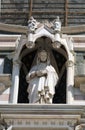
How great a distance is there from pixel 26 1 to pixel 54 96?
2.77 metres

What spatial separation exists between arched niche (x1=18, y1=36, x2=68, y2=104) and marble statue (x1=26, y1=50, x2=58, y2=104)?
210 mm

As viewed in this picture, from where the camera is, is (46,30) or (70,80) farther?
(46,30)

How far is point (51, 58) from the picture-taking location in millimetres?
13609

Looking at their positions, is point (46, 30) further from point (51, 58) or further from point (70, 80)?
point (70, 80)

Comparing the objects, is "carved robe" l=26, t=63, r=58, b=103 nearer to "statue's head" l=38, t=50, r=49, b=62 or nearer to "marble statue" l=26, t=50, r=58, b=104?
"marble statue" l=26, t=50, r=58, b=104

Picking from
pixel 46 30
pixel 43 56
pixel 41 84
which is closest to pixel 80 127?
pixel 41 84

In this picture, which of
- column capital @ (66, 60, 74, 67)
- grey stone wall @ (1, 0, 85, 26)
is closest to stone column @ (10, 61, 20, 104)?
column capital @ (66, 60, 74, 67)

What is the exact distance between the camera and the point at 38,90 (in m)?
12.8

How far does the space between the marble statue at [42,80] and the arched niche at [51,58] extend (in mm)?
210

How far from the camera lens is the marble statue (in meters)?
12.8

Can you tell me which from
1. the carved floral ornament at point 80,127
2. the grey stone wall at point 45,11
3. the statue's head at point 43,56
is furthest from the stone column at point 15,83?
the grey stone wall at point 45,11

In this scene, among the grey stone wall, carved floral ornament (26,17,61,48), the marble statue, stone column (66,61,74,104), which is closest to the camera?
the marble statue

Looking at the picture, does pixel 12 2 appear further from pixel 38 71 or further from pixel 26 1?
pixel 38 71

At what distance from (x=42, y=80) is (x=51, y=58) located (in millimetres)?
697
